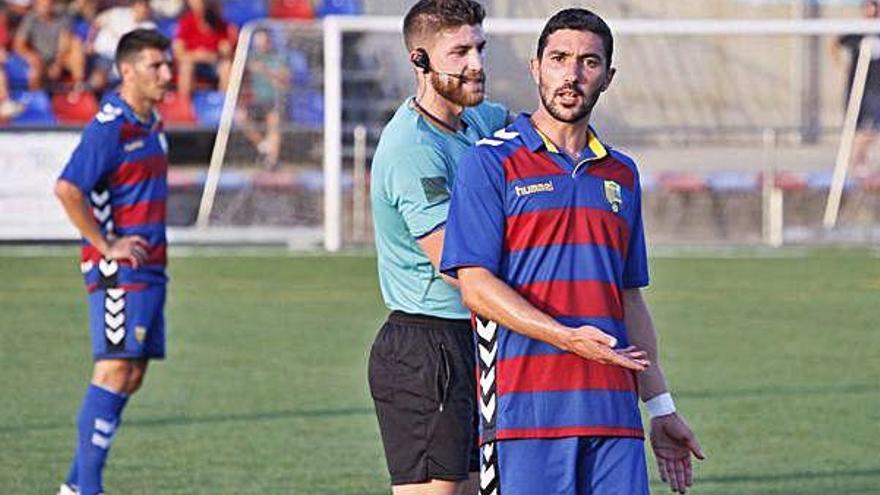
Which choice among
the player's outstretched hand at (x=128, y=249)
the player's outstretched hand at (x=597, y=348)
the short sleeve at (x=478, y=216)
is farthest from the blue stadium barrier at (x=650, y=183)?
the player's outstretched hand at (x=597, y=348)

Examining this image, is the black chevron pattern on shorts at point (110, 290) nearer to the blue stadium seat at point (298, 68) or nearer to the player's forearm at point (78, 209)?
the player's forearm at point (78, 209)

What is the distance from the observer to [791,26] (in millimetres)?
23891

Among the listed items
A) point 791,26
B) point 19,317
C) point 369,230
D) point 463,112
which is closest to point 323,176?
point 369,230

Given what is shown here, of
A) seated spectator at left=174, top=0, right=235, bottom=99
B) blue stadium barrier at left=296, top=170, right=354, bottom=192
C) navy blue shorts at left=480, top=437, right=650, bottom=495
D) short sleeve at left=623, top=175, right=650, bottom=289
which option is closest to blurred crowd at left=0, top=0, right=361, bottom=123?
seated spectator at left=174, top=0, right=235, bottom=99

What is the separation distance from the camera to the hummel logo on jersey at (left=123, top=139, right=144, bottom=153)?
9.05 metres

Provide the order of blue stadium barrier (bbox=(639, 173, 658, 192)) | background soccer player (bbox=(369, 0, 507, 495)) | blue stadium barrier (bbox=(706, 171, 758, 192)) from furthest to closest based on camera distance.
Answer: blue stadium barrier (bbox=(706, 171, 758, 192))
blue stadium barrier (bbox=(639, 173, 658, 192))
background soccer player (bbox=(369, 0, 507, 495))

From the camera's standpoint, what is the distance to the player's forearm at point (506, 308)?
5.00 metres

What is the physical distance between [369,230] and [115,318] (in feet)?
49.7

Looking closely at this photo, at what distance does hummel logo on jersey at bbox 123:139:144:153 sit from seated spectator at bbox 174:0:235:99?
17326 mm

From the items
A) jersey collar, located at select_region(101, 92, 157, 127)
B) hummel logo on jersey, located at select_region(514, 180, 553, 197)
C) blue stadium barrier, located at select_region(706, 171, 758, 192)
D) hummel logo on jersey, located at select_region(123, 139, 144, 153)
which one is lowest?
blue stadium barrier, located at select_region(706, 171, 758, 192)

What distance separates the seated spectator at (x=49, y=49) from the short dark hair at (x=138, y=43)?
17.4 meters

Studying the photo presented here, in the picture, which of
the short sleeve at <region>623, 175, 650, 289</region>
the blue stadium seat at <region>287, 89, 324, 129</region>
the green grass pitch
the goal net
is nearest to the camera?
the short sleeve at <region>623, 175, 650, 289</region>

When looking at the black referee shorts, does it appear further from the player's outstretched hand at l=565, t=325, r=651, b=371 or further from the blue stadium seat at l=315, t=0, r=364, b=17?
the blue stadium seat at l=315, t=0, r=364, b=17

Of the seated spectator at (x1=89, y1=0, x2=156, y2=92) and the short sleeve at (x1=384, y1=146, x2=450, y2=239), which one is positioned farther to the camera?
the seated spectator at (x1=89, y1=0, x2=156, y2=92)
